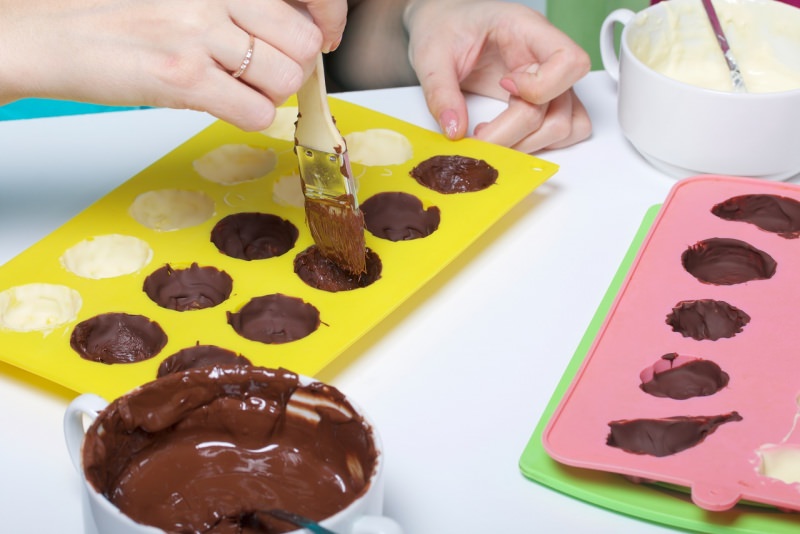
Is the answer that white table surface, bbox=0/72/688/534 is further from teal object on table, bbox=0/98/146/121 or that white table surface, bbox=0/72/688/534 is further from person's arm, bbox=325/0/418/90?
teal object on table, bbox=0/98/146/121

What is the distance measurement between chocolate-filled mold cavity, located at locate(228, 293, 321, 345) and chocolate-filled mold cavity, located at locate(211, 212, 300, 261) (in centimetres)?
14

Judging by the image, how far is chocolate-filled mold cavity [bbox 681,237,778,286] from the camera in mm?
1166

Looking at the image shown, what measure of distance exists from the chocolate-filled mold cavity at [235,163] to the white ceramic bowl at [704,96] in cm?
52

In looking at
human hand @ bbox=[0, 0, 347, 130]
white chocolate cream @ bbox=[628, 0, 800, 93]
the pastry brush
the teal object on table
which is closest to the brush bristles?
the pastry brush

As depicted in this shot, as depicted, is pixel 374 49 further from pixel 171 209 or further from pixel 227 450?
pixel 227 450

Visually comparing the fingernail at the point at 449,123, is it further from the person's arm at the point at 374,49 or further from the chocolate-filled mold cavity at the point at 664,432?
the chocolate-filled mold cavity at the point at 664,432

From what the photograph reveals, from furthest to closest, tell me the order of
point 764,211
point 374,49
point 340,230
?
point 374,49
point 764,211
point 340,230

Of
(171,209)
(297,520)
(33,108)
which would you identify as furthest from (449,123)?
(33,108)

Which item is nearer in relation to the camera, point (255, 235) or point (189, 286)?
point (189, 286)

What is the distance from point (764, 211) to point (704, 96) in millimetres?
168

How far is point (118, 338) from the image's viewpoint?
107 centimetres

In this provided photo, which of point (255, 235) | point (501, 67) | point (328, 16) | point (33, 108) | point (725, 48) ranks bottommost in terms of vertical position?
point (33, 108)

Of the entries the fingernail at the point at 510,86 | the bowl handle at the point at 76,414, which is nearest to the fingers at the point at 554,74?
the fingernail at the point at 510,86

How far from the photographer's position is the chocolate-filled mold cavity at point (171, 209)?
1253mm
